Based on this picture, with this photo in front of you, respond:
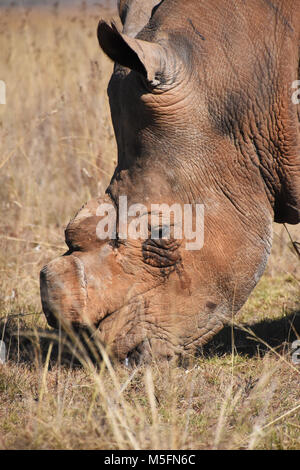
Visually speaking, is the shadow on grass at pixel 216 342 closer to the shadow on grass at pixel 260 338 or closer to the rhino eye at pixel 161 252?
the shadow on grass at pixel 260 338

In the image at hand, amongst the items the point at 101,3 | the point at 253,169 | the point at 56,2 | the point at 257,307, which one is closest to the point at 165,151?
the point at 253,169

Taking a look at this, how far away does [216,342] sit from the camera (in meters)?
4.70

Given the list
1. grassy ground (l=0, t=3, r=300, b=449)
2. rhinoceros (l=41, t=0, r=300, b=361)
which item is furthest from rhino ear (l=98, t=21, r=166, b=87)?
grassy ground (l=0, t=3, r=300, b=449)

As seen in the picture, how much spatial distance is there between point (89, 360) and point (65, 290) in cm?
47

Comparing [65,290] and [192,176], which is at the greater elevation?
[192,176]

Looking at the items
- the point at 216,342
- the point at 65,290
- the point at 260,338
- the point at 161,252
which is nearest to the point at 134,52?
the point at 161,252

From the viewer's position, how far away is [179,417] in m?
3.53

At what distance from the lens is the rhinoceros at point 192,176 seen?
3.39m

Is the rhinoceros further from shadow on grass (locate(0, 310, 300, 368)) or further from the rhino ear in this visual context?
shadow on grass (locate(0, 310, 300, 368))

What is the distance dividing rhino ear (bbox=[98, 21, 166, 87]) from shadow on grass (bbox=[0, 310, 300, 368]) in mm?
1905

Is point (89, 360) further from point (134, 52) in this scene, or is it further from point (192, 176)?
point (134, 52)

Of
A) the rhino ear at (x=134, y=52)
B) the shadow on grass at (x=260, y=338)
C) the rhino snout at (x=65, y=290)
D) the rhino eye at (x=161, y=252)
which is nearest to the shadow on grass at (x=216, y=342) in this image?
the shadow on grass at (x=260, y=338)

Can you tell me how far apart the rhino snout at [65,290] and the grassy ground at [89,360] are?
0.76 ft

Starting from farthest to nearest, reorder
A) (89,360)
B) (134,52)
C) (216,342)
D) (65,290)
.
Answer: (216,342), (89,360), (65,290), (134,52)
